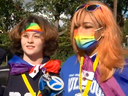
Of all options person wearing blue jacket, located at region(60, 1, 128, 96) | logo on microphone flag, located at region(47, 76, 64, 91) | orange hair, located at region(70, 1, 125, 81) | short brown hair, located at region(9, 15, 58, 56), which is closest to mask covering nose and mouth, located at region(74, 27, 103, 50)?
person wearing blue jacket, located at region(60, 1, 128, 96)

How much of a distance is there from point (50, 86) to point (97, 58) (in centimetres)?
65

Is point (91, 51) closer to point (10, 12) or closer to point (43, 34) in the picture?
point (43, 34)

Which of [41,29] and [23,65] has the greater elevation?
[41,29]

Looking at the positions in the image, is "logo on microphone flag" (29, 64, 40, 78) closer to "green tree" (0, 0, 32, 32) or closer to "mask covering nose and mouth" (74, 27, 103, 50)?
"mask covering nose and mouth" (74, 27, 103, 50)

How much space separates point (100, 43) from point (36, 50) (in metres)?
0.86

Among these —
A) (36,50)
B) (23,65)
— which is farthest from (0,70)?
(36,50)

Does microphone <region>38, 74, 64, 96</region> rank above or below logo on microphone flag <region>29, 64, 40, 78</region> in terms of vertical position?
below

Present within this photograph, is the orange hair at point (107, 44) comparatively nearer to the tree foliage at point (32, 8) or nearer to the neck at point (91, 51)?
the neck at point (91, 51)

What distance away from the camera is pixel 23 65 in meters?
2.85

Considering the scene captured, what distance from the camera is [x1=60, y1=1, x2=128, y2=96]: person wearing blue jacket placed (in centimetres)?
242

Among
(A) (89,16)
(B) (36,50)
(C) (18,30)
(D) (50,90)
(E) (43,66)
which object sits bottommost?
Result: (D) (50,90)

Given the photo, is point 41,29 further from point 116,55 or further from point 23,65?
point 116,55

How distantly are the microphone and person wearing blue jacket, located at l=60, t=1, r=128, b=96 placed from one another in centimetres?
9

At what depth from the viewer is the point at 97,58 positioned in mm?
2541
